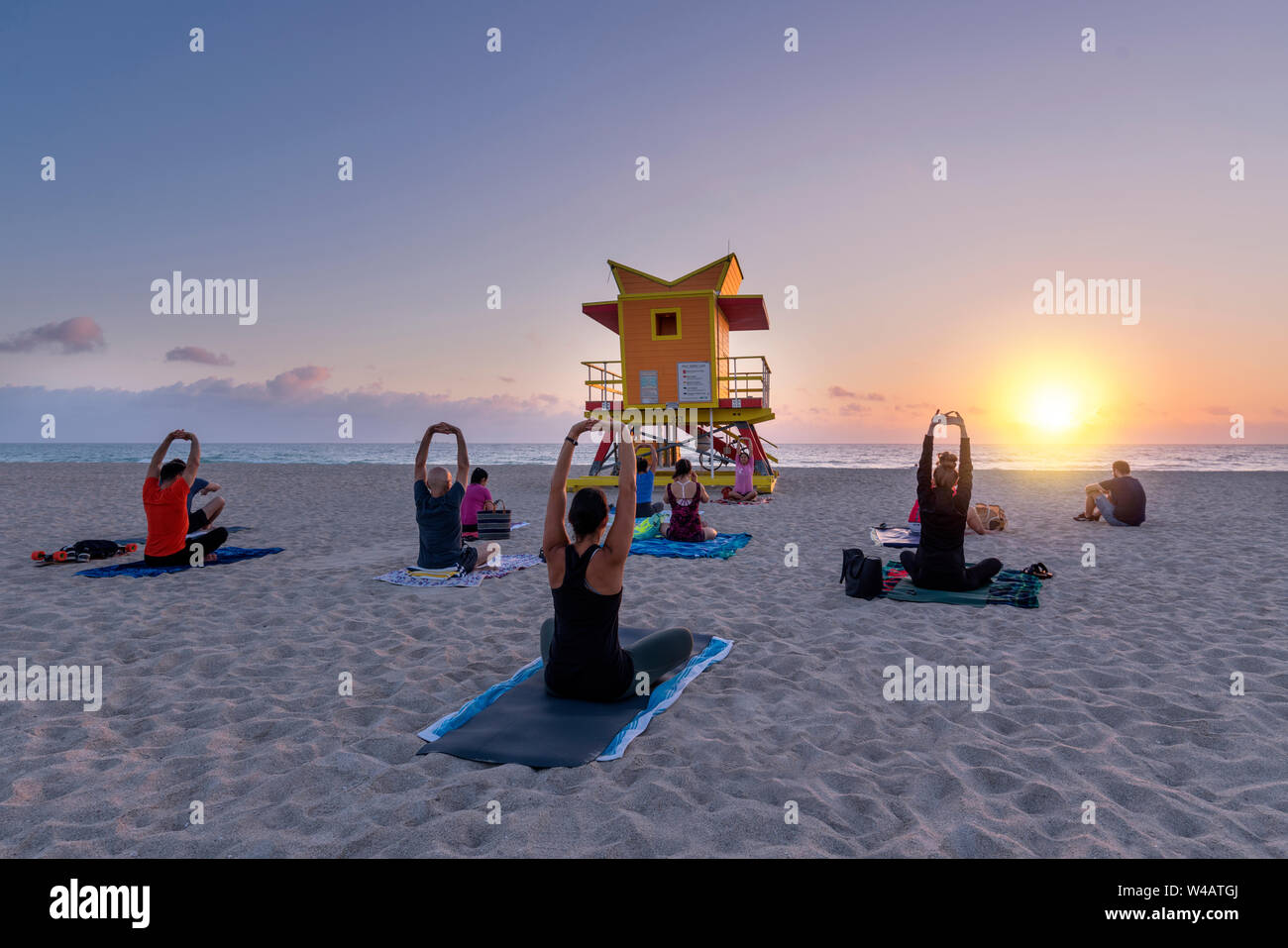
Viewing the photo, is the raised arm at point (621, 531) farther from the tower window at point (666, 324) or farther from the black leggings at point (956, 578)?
the tower window at point (666, 324)

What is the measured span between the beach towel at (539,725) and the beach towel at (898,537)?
7414 millimetres


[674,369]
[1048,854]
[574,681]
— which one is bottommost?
[1048,854]

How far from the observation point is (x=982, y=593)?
7.08 m

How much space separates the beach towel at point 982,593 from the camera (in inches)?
269

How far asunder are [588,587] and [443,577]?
4673 millimetres

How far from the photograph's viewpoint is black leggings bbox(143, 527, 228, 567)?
27.9 feet

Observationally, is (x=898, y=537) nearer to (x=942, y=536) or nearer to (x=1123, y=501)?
(x=942, y=536)

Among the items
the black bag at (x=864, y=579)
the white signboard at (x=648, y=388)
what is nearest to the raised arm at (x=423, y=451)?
the black bag at (x=864, y=579)

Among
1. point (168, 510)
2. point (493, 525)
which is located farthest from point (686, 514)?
point (168, 510)

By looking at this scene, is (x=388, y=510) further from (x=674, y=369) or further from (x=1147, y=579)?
(x=1147, y=579)

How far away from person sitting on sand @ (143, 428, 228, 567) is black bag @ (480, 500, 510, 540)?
13.4ft
